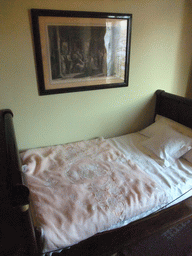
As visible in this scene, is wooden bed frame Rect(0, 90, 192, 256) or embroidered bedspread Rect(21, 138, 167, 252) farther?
embroidered bedspread Rect(21, 138, 167, 252)

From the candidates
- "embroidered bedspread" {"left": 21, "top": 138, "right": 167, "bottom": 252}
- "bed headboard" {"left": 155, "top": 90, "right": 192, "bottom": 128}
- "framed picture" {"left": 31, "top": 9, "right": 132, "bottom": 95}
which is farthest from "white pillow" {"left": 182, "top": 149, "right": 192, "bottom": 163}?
"framed picture" {"left": 31, "top": 9, "right": 132, "bottom": 95}

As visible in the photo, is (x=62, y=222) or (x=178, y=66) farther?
(x=178, y=66)

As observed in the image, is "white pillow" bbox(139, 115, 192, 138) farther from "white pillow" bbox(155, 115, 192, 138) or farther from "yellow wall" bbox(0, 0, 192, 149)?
"yellow wall" bbox(0, 0, 192, 149)

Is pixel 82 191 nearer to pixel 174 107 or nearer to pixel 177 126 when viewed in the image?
pixel 177 126

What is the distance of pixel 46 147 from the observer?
1.92m

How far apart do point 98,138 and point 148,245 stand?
105 centimetres

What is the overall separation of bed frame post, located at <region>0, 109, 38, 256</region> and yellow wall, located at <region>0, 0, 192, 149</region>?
475 mm

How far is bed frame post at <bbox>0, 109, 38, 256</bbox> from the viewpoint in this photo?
830 millimetres

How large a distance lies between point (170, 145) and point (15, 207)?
1429 millimetres

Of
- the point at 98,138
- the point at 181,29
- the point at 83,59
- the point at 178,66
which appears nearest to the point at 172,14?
the point at 181,29

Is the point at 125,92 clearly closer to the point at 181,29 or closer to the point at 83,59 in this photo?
the point at 83,59

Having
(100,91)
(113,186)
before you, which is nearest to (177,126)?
(100,91)

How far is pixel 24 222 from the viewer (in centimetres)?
88

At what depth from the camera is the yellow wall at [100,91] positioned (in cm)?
157
